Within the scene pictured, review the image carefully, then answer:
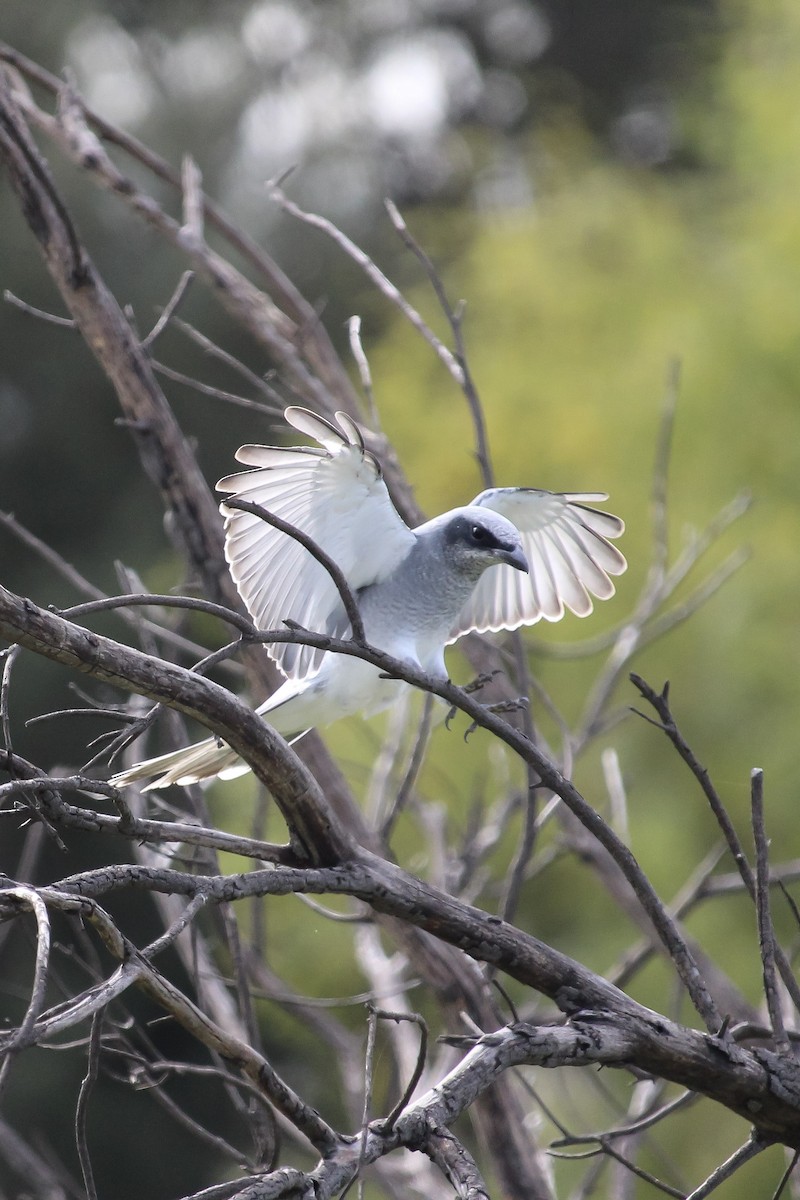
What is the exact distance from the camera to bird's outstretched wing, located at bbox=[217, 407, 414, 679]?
2543 mm

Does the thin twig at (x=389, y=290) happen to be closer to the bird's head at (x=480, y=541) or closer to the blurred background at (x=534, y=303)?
the bird's head at (x=480, y=541)

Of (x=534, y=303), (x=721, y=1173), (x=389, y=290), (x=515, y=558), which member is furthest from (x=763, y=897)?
(x=534, y=303)

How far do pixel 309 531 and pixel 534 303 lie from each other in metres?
6.00

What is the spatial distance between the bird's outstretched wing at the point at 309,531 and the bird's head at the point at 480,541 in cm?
11

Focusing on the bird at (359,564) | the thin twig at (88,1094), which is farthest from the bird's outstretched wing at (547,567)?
the thin twig at (88,1094)

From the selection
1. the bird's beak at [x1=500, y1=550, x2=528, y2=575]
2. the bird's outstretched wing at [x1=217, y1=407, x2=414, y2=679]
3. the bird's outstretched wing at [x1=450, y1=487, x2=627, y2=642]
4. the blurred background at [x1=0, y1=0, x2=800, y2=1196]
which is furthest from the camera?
the blurred background at [x1=0, y1=0, x2=800, y2=1196]

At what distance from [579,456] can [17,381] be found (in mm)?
6973

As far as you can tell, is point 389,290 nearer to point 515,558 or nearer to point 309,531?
point 309,531

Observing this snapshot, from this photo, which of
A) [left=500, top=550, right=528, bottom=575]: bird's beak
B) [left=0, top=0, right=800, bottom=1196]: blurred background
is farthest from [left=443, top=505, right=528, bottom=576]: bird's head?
[left=0, top=0, right=800, bottom=1196]: blurred background

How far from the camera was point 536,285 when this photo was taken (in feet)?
27.9

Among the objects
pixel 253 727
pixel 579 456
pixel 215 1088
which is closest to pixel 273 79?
pixel 579 456

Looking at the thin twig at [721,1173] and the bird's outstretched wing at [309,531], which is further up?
the bird's outstretched wing at [309,531]

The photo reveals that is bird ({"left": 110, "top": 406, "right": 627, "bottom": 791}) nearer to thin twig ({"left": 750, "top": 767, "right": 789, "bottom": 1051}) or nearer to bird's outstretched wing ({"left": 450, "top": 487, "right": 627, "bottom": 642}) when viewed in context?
bird's outstretched wing ({"left": 450, "top": 487, "right": 627, "bottom": 642})

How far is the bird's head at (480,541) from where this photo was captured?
282cm
